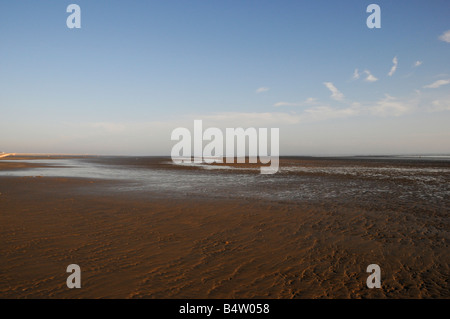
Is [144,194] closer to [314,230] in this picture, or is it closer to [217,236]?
[217,236]

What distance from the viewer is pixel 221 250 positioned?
700 cm

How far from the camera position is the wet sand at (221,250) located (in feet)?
16.6

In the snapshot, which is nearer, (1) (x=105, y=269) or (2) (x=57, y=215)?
(1) (x=105, y=269)

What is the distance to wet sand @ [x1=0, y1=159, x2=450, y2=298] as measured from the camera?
16.6 feet

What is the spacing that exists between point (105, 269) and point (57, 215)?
19.8ft

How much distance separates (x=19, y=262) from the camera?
5.93 m

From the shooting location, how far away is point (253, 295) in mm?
4871

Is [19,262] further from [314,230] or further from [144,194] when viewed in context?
[144,194]
